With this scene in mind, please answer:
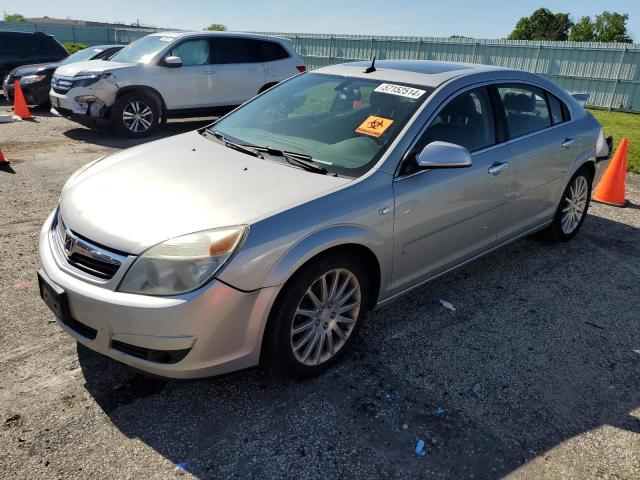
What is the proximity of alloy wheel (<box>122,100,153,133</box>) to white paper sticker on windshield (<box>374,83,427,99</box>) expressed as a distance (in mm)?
6862

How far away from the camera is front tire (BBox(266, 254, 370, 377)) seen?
272cm

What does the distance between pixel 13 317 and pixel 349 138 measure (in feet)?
8.18

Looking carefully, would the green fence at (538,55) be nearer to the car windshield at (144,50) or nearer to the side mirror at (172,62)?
the car windshield at (144,50)

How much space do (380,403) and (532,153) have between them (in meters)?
2.50

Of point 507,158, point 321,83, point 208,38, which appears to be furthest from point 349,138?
point 208,38

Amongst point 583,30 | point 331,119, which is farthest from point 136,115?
point 583,30

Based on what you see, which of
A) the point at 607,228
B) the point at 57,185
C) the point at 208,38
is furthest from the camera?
the point at 208,38

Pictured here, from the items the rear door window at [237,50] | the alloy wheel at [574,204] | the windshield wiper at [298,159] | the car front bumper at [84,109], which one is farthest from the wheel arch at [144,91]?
the alloy wheel at [574,204]

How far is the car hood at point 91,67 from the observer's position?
A: 9.09 m

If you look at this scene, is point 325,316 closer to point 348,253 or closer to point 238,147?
point 348,253

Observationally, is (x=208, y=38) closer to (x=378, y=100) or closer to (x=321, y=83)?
(x=321, y=83)

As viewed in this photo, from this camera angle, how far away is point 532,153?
13.9 ft

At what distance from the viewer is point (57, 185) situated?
20.9 feet

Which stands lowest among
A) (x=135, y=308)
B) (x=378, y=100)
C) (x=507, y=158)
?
(x=135, y=308)
